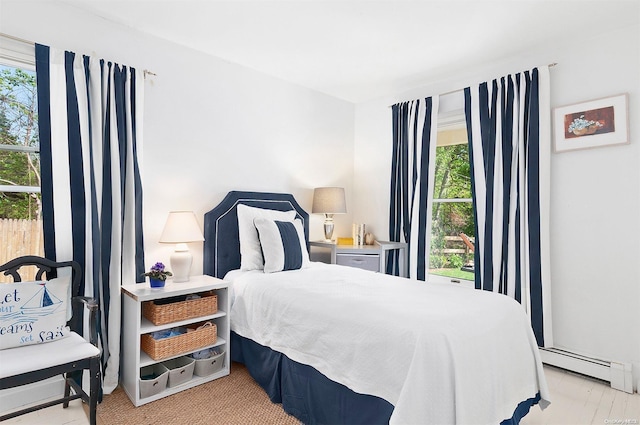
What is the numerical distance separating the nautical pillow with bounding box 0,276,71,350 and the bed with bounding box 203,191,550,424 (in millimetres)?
1076

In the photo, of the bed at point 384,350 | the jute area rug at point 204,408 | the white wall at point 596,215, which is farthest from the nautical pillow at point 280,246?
the white wall at point 596,215

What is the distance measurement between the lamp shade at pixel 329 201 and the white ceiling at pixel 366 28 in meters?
1.18

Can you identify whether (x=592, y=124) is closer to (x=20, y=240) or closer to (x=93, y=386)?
(x=93, y=386)

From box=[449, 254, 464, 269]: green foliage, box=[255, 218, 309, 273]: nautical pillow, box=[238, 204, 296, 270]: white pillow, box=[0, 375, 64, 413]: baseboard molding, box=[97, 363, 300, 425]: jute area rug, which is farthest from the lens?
box=[449, 254, 464, 269]: green foliage

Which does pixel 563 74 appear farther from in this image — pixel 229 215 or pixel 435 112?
pixel 229 215

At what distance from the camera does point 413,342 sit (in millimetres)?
1577

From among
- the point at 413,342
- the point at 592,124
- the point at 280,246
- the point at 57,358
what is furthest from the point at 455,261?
the point at 57,358

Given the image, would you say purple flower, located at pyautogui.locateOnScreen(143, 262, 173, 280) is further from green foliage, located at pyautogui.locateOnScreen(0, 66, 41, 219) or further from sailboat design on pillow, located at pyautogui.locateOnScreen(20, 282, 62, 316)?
green foliage, located at pyautogui.locateOnScreen(0, 66, 41, 219)

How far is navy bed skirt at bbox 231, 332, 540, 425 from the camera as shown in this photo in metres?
1.74

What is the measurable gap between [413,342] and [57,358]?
65.1 inches

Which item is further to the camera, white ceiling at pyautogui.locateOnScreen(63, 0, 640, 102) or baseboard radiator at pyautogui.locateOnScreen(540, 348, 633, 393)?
baseboard radiator at pyautogui.locateOnScreen(540, 348, 633, 393)

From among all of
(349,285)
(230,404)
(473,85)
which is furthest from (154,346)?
(473,85)

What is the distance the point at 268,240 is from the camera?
2.95 metres

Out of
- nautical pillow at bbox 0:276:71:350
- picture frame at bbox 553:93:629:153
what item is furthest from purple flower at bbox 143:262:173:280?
picture frame at bbox 553:93:629:153
